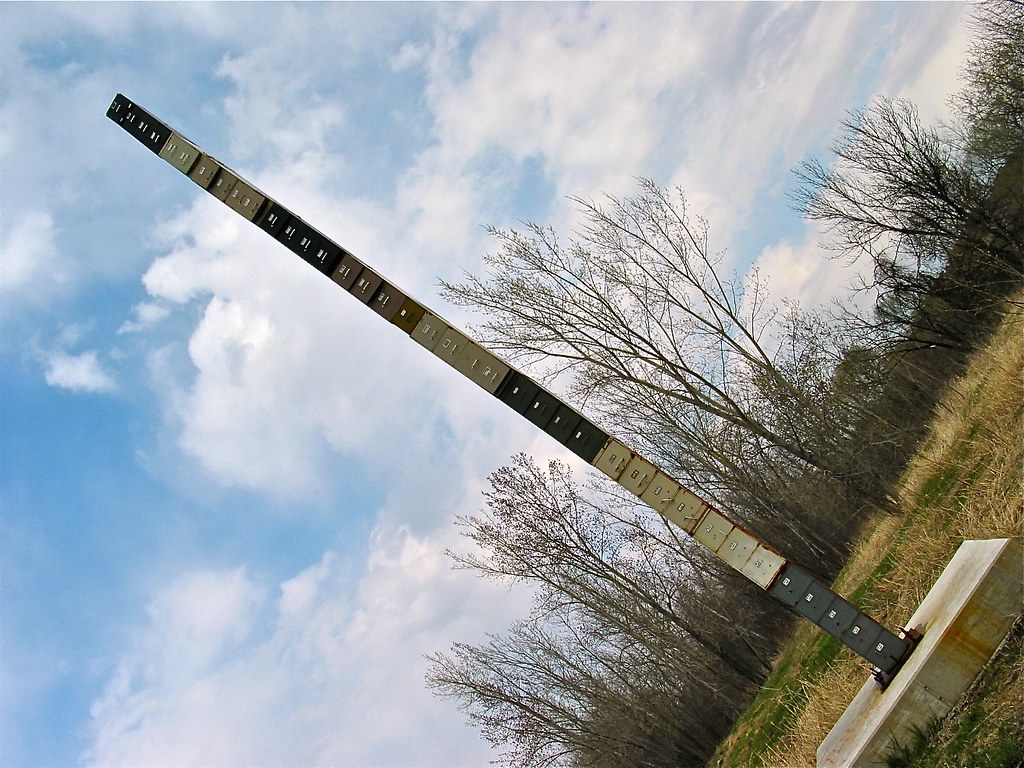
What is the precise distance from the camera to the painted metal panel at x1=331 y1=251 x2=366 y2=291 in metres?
7.23

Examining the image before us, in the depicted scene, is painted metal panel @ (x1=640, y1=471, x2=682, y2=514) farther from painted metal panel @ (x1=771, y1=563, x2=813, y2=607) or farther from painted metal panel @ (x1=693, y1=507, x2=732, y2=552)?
painted metal panel @ (x1=771, y1=563, x2=813, y2=607)

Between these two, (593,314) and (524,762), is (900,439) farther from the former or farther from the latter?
(524,762)

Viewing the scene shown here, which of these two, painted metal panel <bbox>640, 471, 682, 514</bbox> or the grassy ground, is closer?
the grassy ground

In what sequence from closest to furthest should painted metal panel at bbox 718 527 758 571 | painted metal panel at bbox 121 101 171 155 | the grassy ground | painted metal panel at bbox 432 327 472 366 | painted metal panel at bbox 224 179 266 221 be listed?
the grassy ground → painted metal panel at bbox 718 527 758 571 → painted metal panel at bbox 432 327 472 366 → painted metal panel at bbox 224 179 266 221 → painted metal panel at bbox 121 101 171 155

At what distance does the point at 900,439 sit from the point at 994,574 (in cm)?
1383

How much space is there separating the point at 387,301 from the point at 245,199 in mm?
1937

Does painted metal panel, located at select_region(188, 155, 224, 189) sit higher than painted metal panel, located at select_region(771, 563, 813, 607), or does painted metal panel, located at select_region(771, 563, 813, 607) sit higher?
painted metal panel, located at select_region(188, 155, 224, 189)

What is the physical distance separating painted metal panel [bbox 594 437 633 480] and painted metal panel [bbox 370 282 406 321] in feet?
7.65

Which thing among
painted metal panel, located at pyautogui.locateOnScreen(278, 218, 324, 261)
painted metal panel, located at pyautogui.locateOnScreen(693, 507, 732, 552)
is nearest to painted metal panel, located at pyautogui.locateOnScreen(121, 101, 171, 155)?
painted metal panel, located at pyautogui.locateOnScreen(278, 218, 324, 261)

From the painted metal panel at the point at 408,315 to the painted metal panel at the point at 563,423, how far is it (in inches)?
61.4

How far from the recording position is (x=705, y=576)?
85.8ft

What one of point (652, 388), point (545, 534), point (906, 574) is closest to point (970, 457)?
point (906, 574)

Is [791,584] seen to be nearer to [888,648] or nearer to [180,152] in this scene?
[888,648]

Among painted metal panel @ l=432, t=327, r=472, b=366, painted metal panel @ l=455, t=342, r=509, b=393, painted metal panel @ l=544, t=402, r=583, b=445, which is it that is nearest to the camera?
painted metal panel @ l=544, t=402, r=583, b=445
